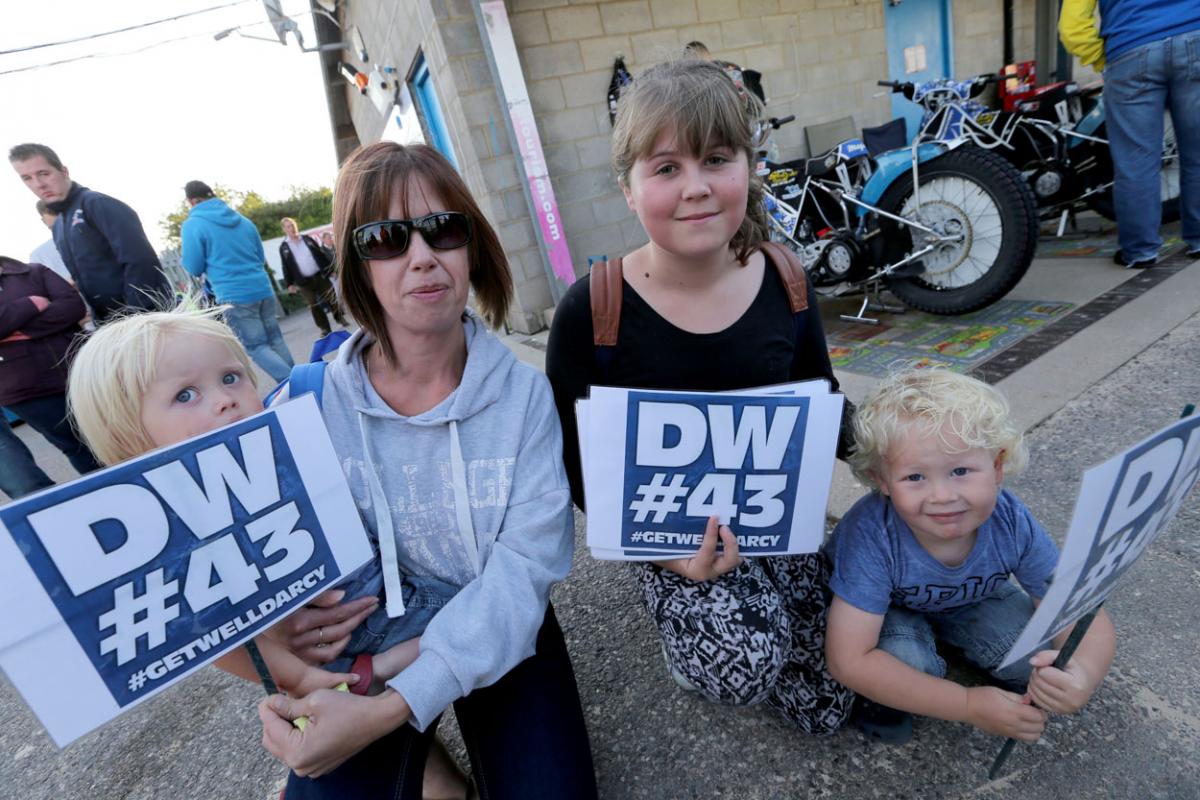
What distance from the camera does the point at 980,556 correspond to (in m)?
1.12

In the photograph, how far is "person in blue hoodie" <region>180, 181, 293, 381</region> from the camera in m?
4.18

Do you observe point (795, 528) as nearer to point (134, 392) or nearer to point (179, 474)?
point (179, 474)

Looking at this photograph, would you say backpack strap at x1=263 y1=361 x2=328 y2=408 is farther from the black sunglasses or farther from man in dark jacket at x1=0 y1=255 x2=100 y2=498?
man in dark jacket at x1=0 y1=255 x2=100 y2=498

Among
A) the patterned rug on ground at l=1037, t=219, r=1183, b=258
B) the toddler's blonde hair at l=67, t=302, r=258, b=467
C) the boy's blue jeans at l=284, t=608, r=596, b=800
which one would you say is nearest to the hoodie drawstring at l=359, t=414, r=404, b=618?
the boy's blue jeans at l=284, t=608, r=596, b=800

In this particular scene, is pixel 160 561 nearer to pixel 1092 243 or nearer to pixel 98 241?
pixel 98 241

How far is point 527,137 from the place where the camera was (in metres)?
4.39

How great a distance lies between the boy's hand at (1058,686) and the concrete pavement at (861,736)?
0.27m

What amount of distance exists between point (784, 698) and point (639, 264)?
1.05m

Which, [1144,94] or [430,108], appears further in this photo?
[430,108]

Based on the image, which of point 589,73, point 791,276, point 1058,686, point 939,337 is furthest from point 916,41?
point 1058,686

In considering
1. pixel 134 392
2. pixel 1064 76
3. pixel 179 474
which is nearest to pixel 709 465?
pixel 179 474

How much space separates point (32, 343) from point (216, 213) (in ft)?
5.90

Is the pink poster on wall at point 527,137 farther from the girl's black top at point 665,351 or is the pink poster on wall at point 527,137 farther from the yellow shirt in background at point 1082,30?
the girl's black top at point 665,351

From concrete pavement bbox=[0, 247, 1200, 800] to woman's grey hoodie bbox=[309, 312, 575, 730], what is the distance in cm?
49
